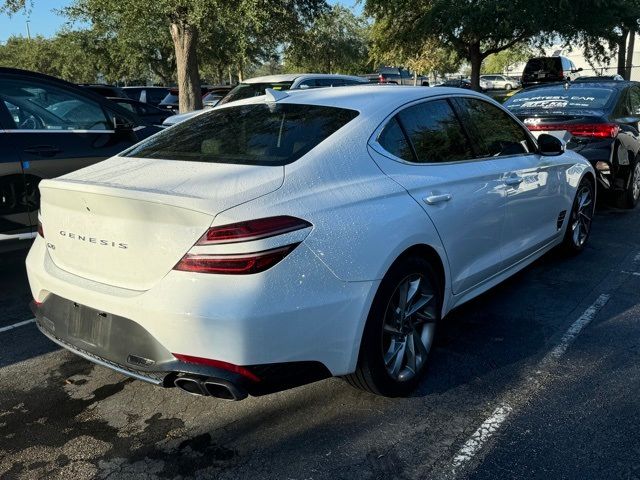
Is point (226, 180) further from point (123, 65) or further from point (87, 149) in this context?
point (123, 65)

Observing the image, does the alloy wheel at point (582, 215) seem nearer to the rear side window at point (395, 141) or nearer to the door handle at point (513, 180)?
the door handle at point (513, 180)

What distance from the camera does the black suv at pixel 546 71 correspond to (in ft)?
75.4

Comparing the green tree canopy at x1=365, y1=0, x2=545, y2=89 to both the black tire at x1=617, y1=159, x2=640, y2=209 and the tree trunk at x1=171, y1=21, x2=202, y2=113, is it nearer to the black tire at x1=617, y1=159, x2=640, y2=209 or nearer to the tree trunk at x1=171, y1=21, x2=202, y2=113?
the tree trunk at x1=171, y1=21, x2=202, y2=113

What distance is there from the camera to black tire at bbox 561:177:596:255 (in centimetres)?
538

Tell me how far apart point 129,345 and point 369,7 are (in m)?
20.7

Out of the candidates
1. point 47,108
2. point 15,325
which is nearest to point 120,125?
point 47,108

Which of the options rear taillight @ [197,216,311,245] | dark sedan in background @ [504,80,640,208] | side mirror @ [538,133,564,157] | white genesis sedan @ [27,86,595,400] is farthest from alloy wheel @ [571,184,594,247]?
rear taillight @ [197,216,311,245]

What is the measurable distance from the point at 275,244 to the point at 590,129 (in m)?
5.62

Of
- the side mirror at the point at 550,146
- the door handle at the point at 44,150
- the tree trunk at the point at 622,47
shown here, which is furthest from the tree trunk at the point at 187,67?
the tree trunk at the point at 622,47

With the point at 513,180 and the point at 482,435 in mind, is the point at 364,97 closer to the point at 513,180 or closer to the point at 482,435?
the point at 513,180

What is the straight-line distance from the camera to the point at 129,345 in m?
2.57

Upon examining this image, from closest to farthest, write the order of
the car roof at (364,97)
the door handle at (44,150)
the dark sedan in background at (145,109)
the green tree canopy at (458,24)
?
1. the car roof at (364,97)
2. the door handle at (44,150)
3. the dark sedan in background at (145,109)
4. the green tree canopy at (458,24)

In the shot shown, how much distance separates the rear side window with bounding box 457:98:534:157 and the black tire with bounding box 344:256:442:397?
1.14 m

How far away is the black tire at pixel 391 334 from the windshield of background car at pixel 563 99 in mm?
4765
